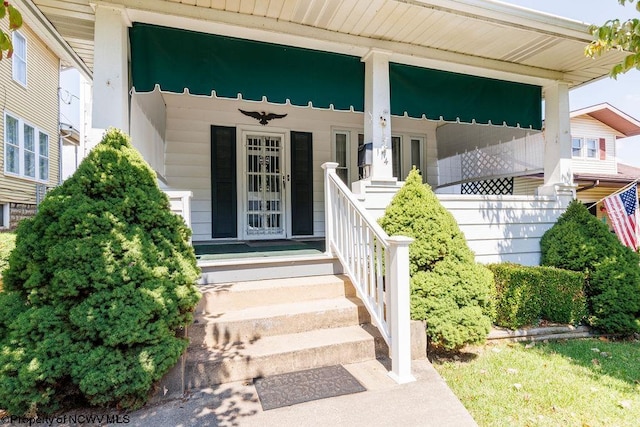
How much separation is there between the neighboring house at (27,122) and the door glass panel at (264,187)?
17.7ft

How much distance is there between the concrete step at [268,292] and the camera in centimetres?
319

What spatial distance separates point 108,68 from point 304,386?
3.44m

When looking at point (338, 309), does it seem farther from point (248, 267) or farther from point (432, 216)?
point (432, 216)

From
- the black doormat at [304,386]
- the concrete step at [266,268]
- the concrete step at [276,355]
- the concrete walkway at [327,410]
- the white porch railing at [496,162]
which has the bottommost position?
the concrete walkway at [327,410]

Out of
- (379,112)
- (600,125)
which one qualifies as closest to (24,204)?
(379,112)

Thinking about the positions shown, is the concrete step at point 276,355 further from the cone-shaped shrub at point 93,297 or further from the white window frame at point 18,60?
the white window frame at point 18,60

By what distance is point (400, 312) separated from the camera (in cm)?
270

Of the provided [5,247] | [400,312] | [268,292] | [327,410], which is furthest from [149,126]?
[327,410]

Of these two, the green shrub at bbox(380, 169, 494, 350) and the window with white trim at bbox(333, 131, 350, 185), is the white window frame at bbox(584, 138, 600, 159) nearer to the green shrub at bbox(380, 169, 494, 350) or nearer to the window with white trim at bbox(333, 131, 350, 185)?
the window with white trim at bbox(333, 131, 350, 185)

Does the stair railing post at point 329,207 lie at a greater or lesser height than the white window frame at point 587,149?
lesser

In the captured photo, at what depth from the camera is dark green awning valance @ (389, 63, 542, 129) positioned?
186 inches

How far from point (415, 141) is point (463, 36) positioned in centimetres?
313

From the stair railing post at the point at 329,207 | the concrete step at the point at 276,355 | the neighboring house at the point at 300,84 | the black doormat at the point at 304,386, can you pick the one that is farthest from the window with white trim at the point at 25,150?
the black doormat at the point at 304,386

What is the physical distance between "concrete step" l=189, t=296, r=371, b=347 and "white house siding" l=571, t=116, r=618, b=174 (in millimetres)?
14551
